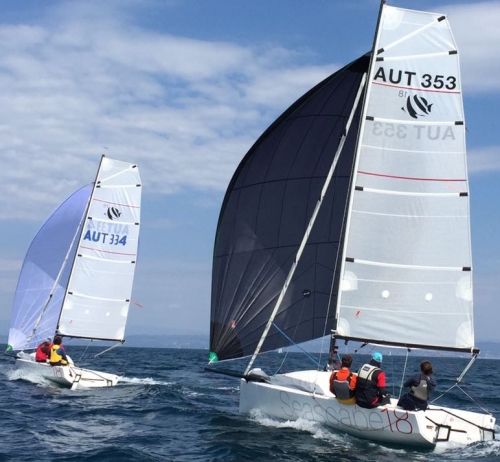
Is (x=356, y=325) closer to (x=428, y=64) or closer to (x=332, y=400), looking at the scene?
(x=332, y=400)

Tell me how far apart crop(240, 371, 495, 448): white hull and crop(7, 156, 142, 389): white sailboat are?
1061 centimetres

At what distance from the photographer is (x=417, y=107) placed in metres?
13.4

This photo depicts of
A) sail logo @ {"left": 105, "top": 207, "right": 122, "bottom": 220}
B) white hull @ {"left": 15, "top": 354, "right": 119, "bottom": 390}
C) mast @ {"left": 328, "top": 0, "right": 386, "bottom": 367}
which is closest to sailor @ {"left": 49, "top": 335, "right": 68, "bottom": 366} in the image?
white hull @ {"left": 15, "top": 354, "right": 119, "bottom": 390}

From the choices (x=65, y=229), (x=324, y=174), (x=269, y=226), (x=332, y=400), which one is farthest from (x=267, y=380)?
(x=65, y=229)

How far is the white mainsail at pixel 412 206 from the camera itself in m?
13.0

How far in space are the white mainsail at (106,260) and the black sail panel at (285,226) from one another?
29.2 ft

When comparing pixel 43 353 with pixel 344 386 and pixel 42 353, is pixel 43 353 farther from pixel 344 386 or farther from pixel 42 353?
pixel 344 386

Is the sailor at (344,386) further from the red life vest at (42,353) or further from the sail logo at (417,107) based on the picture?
the red life vest at (42,353)

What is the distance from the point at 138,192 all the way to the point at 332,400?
43.8 feet

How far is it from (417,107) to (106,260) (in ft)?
41.5

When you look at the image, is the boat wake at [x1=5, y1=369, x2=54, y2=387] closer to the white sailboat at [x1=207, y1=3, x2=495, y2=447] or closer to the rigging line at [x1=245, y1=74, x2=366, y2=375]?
the white sailboat at [x1=207, y1=3, x2=495, y2=447]

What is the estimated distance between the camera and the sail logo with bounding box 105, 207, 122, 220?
76.9 ft

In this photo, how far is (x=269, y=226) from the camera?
1472cm

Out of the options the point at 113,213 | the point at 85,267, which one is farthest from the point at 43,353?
the point at 113,213
